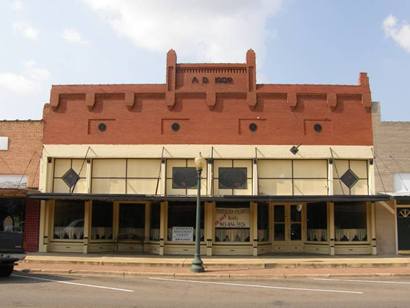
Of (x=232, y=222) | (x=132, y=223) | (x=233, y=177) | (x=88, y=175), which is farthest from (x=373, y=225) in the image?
(x=88, y=175)

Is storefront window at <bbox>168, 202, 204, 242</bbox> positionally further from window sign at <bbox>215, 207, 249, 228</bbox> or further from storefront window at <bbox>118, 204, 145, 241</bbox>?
storefront window at <bbox>118, 204, 145, 241</bbox>

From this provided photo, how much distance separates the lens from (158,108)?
997 inches

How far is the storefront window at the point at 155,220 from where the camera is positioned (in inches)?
977

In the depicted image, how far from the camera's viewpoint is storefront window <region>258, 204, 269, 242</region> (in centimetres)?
2453

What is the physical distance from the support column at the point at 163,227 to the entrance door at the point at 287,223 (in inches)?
204

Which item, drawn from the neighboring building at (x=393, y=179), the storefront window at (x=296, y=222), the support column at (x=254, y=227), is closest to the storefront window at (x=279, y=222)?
the storefront window at (x=296, y=222)

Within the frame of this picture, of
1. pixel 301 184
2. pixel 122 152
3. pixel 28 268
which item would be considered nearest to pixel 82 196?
pixel 122 152

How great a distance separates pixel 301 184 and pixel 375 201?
3.36 m

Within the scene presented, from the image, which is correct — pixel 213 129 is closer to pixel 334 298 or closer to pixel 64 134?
pixel 64 134

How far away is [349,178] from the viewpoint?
969 inches

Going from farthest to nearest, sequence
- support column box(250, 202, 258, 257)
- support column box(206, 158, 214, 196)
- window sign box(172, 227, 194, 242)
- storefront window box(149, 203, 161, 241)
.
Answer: storefront window box(149, 203, 161, 241)
window sign box(172, 227, 194, 242)
support column box(206, 158, 214, 196)
support column box(250, 202, 258, 257)

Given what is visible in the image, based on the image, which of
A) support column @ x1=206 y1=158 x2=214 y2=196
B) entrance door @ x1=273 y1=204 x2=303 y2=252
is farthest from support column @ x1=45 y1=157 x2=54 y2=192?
entrance door @ x1=273 y1=204 x2=303 y2=252

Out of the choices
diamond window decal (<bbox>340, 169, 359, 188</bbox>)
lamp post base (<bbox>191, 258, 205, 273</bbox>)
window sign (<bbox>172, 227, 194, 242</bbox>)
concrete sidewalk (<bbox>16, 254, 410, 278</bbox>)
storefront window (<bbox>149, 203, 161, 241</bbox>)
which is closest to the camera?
concrete sidewalk (<bbox>16, 254, 410, 278</bbox>)

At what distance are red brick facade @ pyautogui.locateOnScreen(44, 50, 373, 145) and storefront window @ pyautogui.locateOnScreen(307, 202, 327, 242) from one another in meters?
3.07
